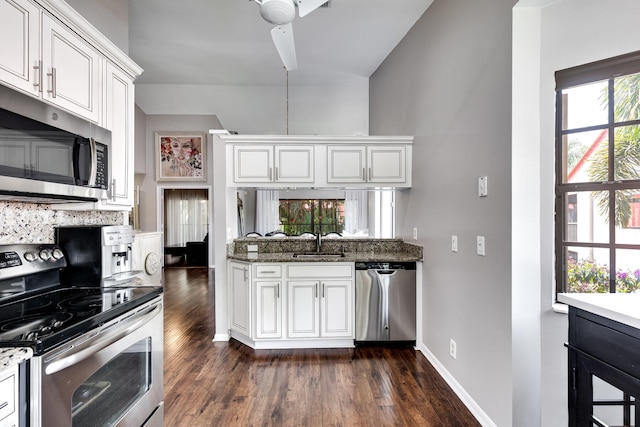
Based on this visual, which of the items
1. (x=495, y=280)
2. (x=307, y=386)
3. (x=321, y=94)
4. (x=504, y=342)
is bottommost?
(x=307, y=386)

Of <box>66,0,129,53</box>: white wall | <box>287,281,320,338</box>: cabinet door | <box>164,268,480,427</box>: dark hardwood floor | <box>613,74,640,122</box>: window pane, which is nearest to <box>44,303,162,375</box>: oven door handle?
<box>164,268,480,427</box>: dark hardwood floor

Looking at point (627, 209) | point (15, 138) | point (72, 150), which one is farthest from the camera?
point (627, 209)

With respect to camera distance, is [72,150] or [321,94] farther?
[321,94]

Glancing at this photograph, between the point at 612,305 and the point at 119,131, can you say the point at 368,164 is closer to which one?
the point at 119,131

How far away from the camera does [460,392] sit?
7.46ft

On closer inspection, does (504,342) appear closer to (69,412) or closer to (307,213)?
(69,412)

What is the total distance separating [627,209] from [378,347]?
2235 millimetres

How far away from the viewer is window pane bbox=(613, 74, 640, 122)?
170 cm

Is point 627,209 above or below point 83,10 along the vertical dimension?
below

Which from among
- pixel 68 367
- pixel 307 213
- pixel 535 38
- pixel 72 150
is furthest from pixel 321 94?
pixel 68 367

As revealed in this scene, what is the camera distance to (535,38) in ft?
5.83

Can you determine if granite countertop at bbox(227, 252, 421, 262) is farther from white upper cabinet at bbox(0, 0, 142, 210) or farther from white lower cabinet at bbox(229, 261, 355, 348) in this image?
white upper cabinet at bbox(0, 0, 142, 210)

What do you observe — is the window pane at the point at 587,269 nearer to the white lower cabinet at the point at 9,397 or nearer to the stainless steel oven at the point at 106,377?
the stainless steel oven at the point at 106,377

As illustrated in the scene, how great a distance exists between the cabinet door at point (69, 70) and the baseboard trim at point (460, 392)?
9.78 ft
